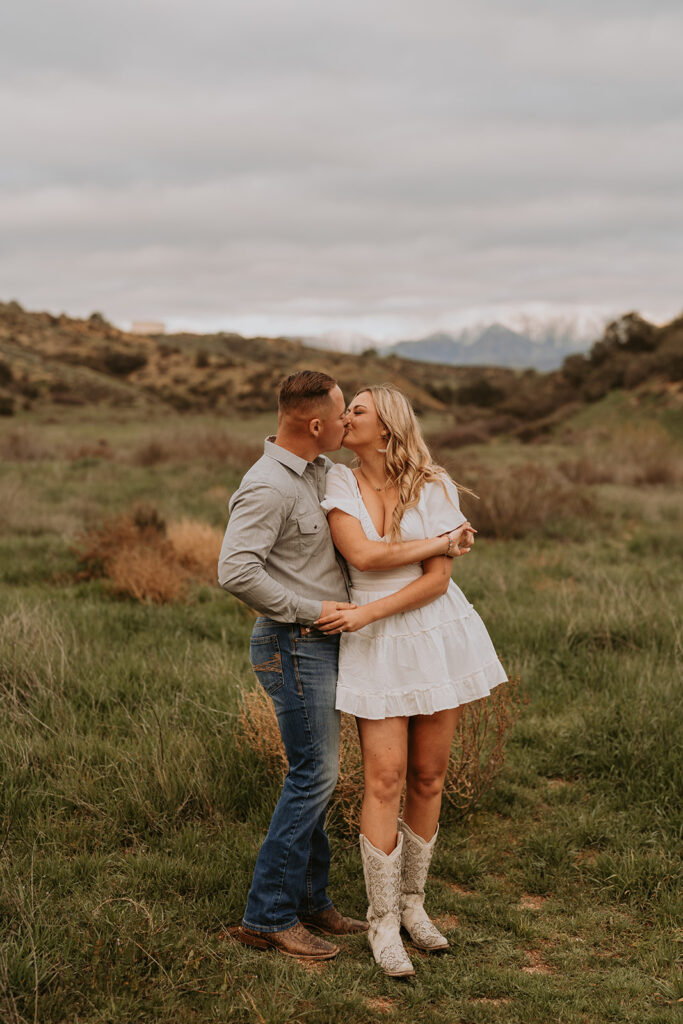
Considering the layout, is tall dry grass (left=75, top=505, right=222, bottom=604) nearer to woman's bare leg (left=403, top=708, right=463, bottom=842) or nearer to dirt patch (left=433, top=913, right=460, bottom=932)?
dirt patch (left=433, top=913, right=460, bottom=932)

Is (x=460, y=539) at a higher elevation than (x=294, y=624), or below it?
higher

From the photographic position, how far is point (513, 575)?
919cm

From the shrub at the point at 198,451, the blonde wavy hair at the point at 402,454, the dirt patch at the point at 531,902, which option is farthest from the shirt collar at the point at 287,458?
the shrub at the point at 198,451

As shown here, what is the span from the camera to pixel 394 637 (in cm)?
308

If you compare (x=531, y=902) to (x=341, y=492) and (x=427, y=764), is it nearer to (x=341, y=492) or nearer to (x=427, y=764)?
(x=427, y=764)

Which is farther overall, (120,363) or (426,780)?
(120,363)

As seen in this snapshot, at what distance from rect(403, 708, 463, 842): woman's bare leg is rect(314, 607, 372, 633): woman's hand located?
1.59 ft

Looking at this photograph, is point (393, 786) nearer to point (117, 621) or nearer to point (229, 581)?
point (229, 581)

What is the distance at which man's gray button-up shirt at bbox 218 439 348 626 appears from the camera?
2.87 m

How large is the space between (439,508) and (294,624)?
682 millimetres

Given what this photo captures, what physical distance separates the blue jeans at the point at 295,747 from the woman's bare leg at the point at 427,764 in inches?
12.7

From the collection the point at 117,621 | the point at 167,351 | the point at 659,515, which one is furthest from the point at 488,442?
the point at 167,351

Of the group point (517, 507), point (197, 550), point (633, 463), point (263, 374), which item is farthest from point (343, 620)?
point (263, 374)

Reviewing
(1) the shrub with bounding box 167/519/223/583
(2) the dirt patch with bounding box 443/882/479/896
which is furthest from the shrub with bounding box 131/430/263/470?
(2) the dirt patch with bounding box 443/882/479/896
